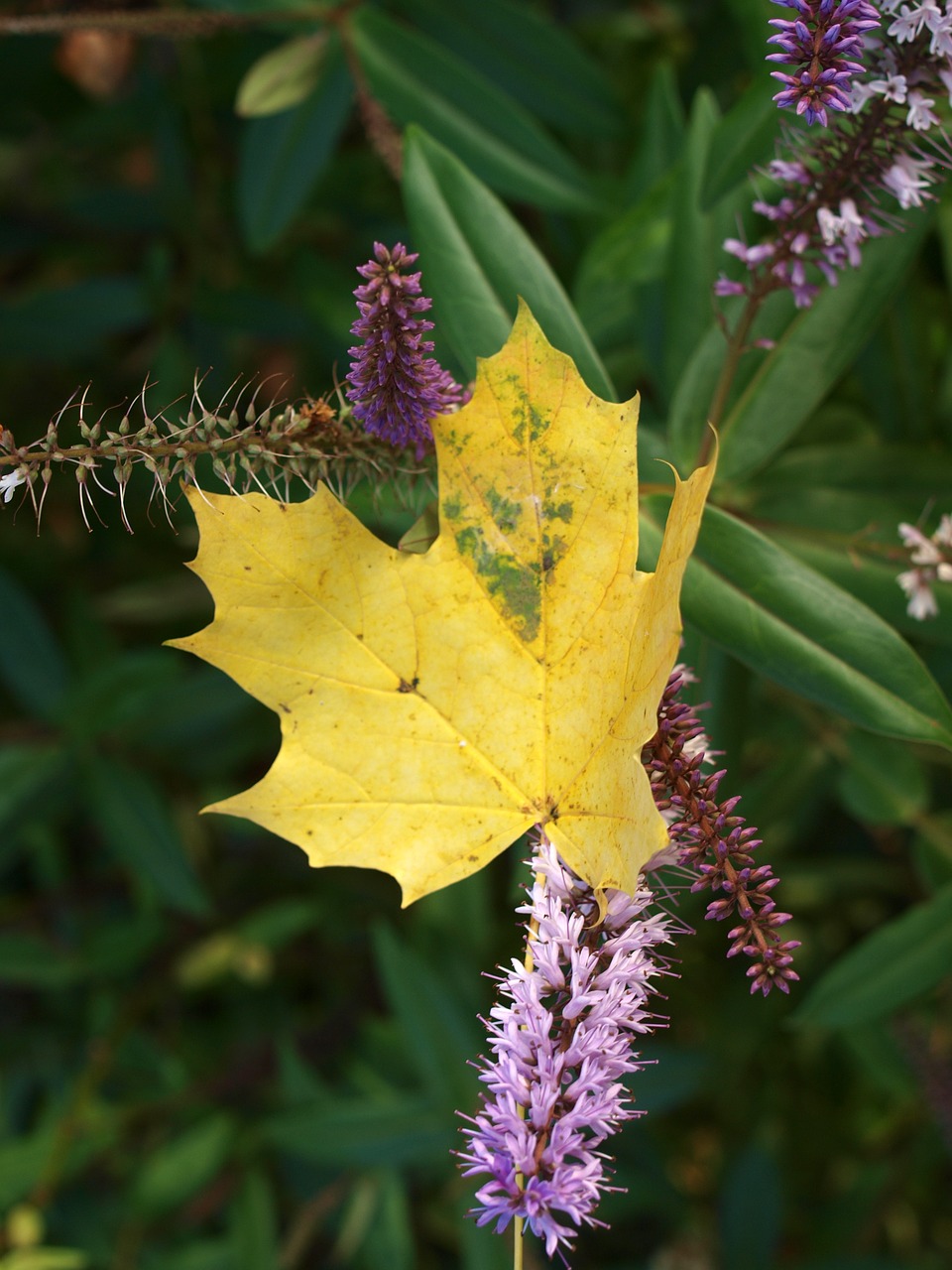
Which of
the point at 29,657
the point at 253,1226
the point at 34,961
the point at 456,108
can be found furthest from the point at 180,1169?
the point at 456,108

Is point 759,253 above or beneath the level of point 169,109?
beneath

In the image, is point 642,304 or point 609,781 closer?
point 609,781

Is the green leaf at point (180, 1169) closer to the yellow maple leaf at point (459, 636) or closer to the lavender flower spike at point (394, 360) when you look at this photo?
the yellow maple leaf at point (459, 636)

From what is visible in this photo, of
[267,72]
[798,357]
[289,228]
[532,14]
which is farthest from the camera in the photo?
[289,228]

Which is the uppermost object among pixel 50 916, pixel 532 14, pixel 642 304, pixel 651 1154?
pixel 532 14

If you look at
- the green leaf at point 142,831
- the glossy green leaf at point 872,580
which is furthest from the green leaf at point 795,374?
the green leaf at point 142,831

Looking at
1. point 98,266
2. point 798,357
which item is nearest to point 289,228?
point 98,266

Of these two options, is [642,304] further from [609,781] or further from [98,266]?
[98,266]

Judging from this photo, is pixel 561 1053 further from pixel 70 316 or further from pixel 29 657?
pixel 70 316
